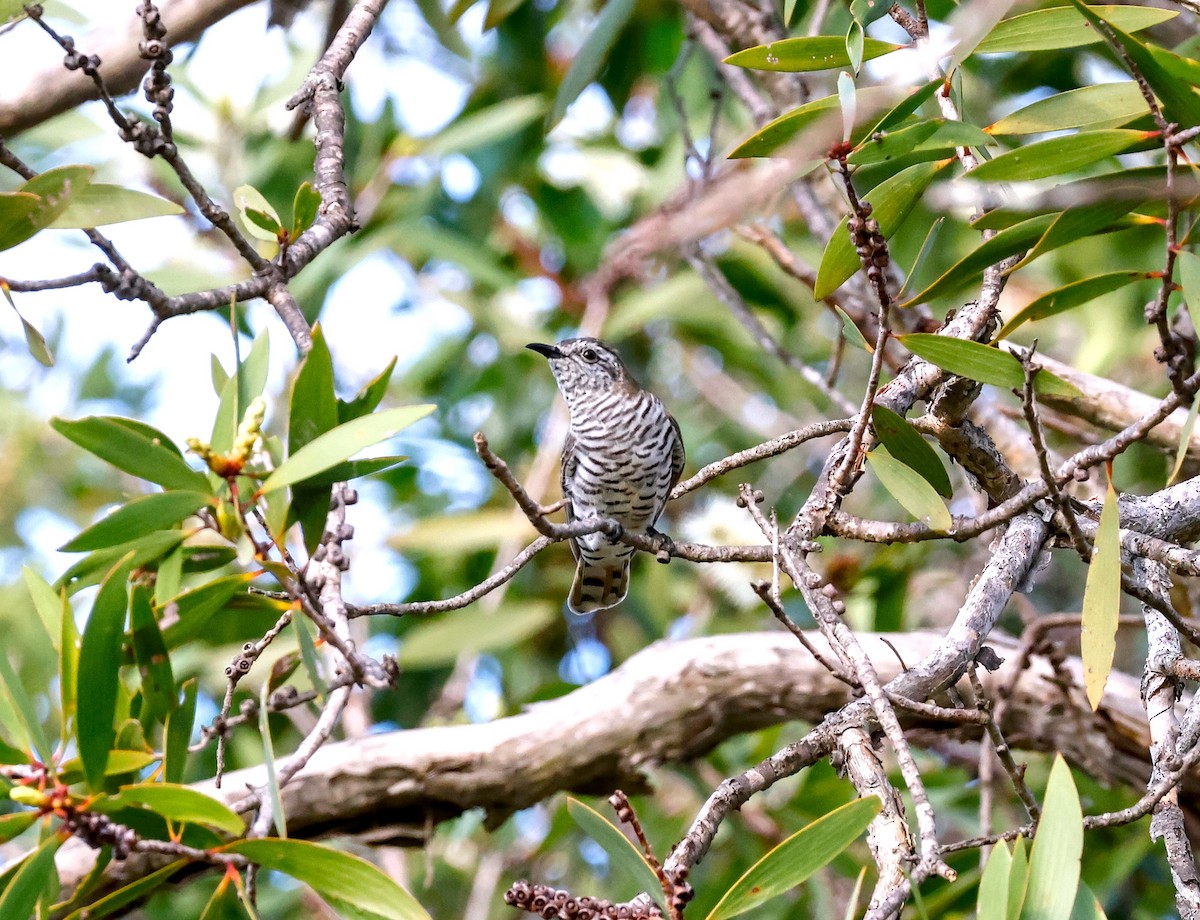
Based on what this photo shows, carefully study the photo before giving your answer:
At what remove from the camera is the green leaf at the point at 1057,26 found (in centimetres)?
213

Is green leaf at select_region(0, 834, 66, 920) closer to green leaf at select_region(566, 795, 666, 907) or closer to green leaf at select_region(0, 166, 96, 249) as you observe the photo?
green leaf at select_region(566, 795, 666, 907)

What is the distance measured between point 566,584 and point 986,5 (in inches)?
199

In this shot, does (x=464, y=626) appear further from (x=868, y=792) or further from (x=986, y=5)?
(x=986, y=5)

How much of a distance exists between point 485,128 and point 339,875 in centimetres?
456

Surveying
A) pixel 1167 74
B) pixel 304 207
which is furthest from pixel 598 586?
pixel 1167 74

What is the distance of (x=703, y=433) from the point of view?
6324mm

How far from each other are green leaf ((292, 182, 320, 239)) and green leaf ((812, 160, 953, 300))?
37.5 inches

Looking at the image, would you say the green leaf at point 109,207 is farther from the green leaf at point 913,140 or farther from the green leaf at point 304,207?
the green leaf at point 913,140

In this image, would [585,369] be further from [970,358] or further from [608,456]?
[970,358]

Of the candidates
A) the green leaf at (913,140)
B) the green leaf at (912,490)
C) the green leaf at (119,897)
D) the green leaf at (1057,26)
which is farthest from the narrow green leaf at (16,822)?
the green leaf at (1057,26)

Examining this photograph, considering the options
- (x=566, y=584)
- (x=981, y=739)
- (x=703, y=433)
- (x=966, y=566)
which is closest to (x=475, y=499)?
(x=566, y=584)

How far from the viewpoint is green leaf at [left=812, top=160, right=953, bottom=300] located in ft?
6.80

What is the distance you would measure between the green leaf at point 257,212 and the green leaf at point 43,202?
34 centimetres

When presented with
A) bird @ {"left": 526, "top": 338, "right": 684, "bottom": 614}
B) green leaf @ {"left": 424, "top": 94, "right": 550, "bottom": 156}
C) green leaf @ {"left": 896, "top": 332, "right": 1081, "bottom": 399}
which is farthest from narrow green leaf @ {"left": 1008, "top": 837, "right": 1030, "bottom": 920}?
green leaf @ {"left": 424, "top": 94, "right": 550, "bottom": 156}
